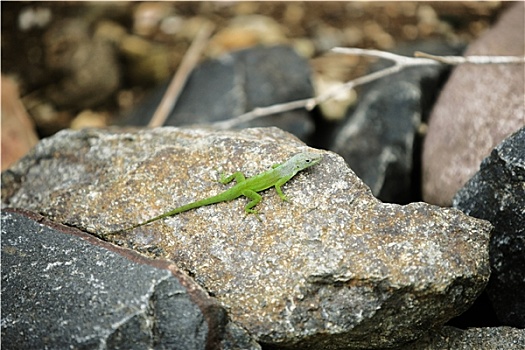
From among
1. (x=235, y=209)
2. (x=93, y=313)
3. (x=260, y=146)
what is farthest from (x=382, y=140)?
(x=93, y=313)

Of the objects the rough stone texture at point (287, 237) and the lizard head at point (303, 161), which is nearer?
the rough stone texture at point (287, 237)

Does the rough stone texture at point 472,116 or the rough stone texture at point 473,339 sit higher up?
the rough stone texture at point 472,116

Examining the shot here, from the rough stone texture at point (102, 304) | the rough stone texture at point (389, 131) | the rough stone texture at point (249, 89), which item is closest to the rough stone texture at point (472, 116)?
the rough stone texture at point (389, 131)

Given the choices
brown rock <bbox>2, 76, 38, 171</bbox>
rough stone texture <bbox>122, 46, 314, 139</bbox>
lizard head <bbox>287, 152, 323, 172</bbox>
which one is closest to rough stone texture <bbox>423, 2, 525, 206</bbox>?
rough stone texture <bbox>122, 46, 314, 139</bbox>

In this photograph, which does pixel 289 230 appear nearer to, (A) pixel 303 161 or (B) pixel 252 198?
(B) pixel 252 198

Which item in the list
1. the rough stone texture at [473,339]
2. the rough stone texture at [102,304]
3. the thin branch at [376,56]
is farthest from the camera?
the thin branch at [376,56]

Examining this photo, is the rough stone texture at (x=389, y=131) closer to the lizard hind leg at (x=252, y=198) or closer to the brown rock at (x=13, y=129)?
the lizard hind leg at (x=252, y=198)
